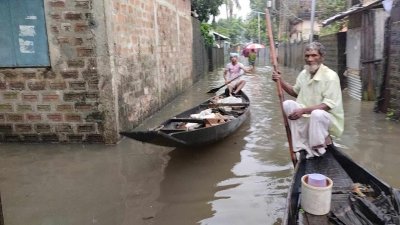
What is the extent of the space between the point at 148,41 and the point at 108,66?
2754 mm

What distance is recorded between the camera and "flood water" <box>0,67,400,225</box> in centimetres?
383

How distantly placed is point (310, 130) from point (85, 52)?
4045mm

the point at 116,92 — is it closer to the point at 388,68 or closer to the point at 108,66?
the point at 108,66

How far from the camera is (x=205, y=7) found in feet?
70.4

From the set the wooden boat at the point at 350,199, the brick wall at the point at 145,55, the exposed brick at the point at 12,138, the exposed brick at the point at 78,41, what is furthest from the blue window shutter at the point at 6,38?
the wooden boat at the point at 350,199

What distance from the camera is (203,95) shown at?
43.4 feet

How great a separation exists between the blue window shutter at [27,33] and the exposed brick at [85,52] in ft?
1.92

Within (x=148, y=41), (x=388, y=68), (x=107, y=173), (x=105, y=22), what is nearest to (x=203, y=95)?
(x=148, y=41)

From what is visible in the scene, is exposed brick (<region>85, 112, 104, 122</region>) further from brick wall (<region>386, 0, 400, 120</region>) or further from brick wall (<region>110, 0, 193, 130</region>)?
brick wall (<region>386, 0, 400, 120</region>)

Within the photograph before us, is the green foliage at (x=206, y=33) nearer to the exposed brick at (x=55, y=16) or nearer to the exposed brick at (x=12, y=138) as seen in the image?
the exposed brick at (x=55, y=16)

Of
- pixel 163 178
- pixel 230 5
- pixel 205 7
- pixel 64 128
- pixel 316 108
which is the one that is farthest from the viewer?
pixel 230 5

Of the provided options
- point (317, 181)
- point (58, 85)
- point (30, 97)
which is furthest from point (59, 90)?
point (317, 181)

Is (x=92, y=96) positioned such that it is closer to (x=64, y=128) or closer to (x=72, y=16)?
(x=64, y=128)

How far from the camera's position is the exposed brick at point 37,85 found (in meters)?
6.23
